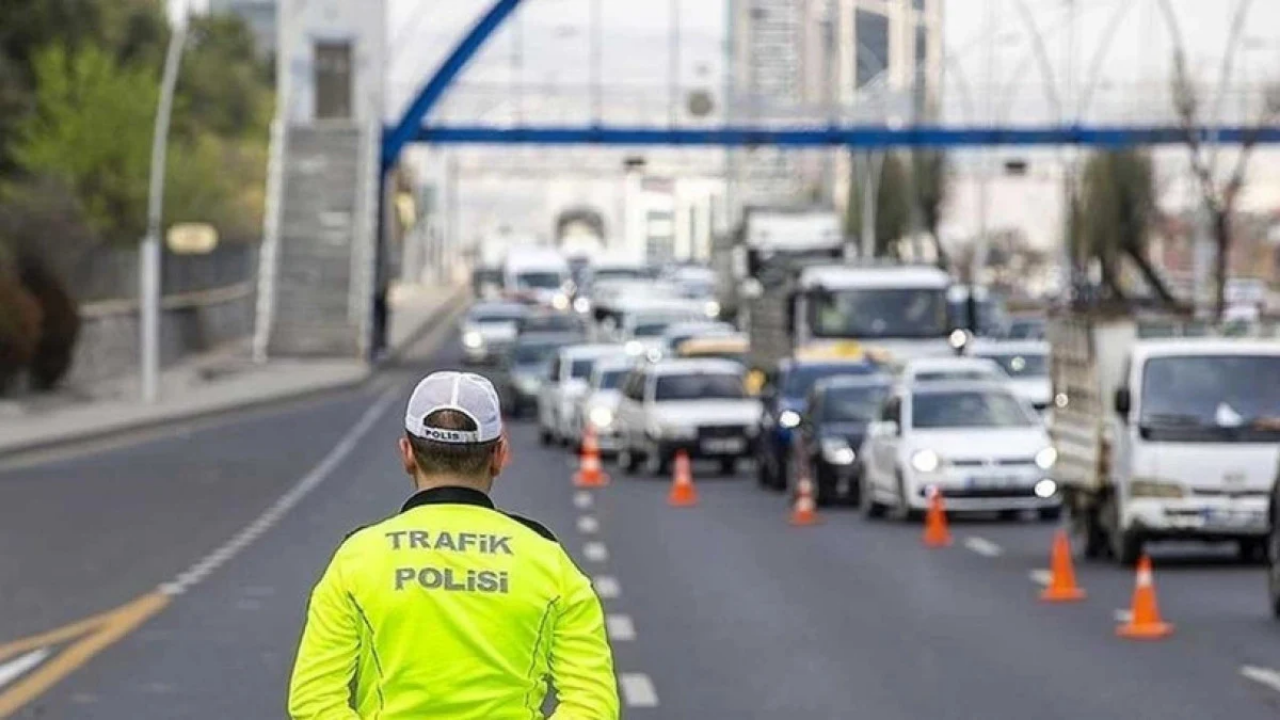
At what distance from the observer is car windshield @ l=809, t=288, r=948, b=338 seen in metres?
50.6

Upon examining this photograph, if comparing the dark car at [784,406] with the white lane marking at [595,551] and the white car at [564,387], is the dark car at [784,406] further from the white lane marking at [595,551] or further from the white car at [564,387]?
the white lane marking at [595,551]

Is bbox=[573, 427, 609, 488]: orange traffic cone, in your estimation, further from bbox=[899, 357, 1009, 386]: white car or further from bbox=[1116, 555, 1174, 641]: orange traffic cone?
bbox=[1116, 555, 1174, 641]: orange traffic cone

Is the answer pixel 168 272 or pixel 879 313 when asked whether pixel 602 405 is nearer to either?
pixel 879 313

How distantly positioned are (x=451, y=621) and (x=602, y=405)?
1669 inches

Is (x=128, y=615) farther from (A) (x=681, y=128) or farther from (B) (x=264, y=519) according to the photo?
(A) (x=681, y=128)

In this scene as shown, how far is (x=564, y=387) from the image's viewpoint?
52500mm

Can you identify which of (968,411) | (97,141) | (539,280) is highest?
(97,141)

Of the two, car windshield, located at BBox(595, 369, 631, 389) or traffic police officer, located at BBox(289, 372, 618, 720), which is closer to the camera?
traffic police officer, located at BBox(289, 372, 618, 720)

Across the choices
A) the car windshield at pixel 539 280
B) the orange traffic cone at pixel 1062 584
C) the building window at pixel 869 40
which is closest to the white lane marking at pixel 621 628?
the orange traffic cone at pixel 1062 584

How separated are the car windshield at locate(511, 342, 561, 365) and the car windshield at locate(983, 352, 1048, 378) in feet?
39.3

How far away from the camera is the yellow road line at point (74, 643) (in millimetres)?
17156

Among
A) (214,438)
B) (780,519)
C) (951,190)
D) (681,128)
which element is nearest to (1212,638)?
(780,519)

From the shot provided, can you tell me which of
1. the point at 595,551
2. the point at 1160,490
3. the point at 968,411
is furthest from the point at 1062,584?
the point at 968,411

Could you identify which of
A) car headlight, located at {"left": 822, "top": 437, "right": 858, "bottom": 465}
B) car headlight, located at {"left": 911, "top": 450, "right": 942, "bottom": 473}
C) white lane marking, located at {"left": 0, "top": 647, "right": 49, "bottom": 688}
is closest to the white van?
car headlight, located at {"left": 822, "top": 437, "right": 858, "bottom": 465}
